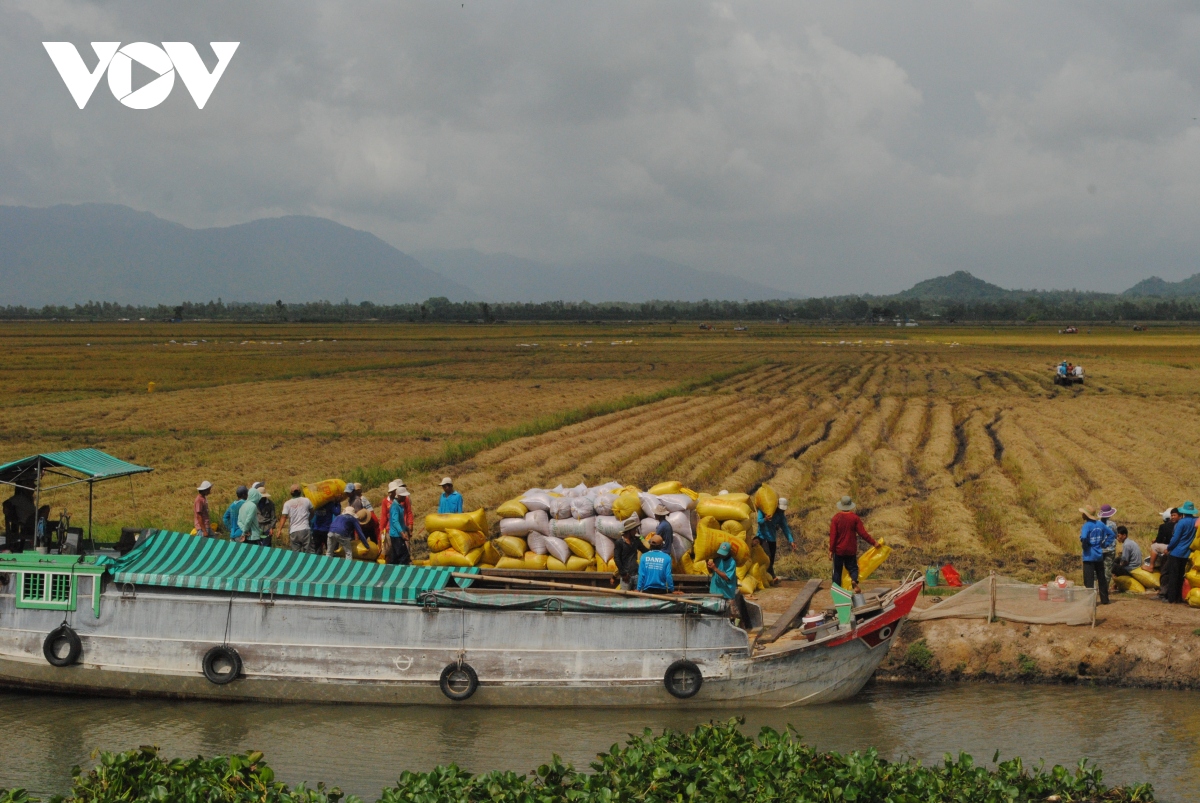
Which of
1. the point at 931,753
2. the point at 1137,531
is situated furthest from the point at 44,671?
the point at 1137,531

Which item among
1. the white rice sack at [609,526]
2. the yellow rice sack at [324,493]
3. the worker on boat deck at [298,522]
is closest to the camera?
the white rice sack at [609,526]

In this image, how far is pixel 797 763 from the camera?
9836 mm

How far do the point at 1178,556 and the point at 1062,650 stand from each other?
2475 millimetres

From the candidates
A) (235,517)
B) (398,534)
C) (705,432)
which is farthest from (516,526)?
(705,432)

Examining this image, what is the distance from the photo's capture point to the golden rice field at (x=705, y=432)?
2380cm

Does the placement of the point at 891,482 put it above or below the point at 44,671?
above

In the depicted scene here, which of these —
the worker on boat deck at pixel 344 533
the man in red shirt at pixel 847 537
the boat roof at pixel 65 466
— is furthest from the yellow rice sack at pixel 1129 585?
the boat roof at pixel 65 466

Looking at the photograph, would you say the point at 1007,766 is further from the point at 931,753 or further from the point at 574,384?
the point at 574,384

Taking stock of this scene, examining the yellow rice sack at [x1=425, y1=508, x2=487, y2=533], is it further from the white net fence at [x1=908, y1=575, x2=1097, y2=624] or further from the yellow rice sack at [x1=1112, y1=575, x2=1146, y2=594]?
the yellow rice sack at [x1=1112, y1=575, x2=1146, y2=594]

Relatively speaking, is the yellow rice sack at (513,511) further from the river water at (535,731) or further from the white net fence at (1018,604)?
the white net fence at (1018,604)

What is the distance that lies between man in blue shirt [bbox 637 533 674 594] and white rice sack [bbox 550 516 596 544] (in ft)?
7.78

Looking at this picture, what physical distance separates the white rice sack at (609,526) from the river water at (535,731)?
3.09 meters

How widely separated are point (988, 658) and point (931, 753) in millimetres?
A: 3404

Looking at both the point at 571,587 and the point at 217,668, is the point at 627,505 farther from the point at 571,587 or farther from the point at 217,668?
the point at 217,668
